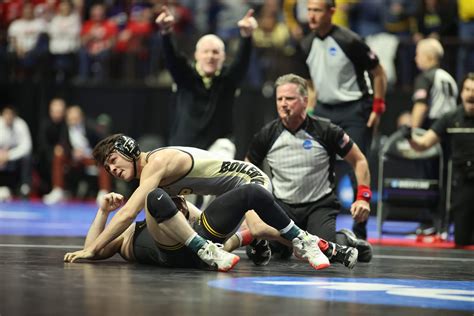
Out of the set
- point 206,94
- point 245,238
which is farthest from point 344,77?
point 245,238

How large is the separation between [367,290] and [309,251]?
77 cm

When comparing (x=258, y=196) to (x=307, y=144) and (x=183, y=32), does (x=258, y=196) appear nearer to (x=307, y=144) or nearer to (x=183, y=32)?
(x=307, y=144)

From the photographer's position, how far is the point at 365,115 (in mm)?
8359

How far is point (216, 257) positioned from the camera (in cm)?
598

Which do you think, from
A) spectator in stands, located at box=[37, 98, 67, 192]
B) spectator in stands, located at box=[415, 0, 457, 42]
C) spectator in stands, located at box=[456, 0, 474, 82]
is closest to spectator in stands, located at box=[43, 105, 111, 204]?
spectator in stands, located at box=[37, 98, 67, 192]

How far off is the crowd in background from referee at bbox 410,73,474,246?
3217mm

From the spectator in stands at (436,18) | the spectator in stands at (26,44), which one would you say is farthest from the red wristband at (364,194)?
the spectator in stands at (26,44)

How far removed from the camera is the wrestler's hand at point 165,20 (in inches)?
322

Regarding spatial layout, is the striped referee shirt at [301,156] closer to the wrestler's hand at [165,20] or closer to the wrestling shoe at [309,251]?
the wrestling shoe at [309,251]

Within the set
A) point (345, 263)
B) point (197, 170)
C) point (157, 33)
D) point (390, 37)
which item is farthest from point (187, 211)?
point (157, 33)

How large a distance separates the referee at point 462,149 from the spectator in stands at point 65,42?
751cm

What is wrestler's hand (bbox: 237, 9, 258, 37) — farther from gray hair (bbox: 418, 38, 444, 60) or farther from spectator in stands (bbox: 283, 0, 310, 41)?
spectator in stands (bbox: 283, 0, 310, 41)

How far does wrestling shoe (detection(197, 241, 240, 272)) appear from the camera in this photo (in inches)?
234

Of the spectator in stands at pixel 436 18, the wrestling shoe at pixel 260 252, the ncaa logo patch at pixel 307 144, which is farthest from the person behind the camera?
the spectator in stands at pixel 436 18
